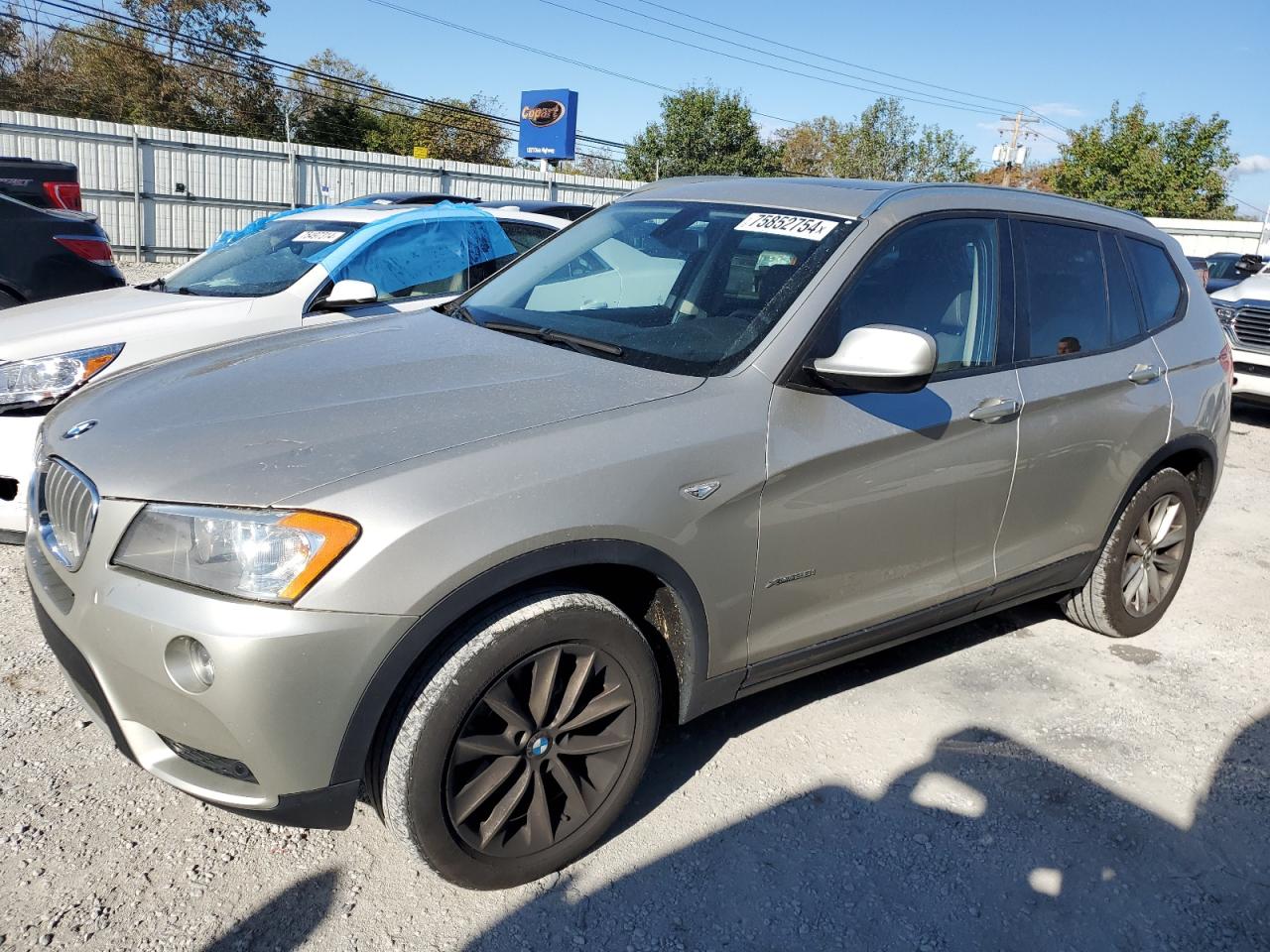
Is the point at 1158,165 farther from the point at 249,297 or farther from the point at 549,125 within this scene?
the point at 249,297

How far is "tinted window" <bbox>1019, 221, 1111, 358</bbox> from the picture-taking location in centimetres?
350

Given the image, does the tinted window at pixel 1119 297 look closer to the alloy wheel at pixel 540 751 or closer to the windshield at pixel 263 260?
the alloy wheel at pixel 540 751

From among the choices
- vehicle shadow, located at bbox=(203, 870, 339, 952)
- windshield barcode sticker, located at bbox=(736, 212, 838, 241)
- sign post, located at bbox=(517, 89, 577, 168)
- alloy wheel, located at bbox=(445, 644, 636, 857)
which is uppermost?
sign post, located at bbox=(517, 89, 577, 168)

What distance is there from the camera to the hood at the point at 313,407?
2.20 meters

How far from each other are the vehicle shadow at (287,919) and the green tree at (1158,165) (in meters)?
44.3

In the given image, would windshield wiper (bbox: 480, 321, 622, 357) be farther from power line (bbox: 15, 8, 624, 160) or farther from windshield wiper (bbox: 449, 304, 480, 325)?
power line (bbox: 15, 8, 624, 160)

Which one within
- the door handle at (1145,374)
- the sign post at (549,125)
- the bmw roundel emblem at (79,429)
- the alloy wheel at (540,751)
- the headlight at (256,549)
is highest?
the sign post at (549,125)

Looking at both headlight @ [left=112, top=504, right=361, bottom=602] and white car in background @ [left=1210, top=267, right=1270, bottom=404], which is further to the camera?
white car in background @ [left=1210, top=267, right=1270, bottom=404]

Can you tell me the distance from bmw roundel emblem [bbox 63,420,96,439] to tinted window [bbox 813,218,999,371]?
2.05 m

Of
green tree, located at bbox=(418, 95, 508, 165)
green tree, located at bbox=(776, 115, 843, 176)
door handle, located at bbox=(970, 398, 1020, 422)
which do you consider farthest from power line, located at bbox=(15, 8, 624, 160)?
door handle, located at bbox=(970, 398, 1020, 422)

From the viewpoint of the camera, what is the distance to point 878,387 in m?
2.69

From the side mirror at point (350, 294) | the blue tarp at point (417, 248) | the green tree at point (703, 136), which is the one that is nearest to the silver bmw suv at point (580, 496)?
the side mirror at point (350, 294)

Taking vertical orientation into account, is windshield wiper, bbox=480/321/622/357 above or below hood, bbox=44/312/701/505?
above

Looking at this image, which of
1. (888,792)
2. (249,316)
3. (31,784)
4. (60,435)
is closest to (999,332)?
(888,792)
